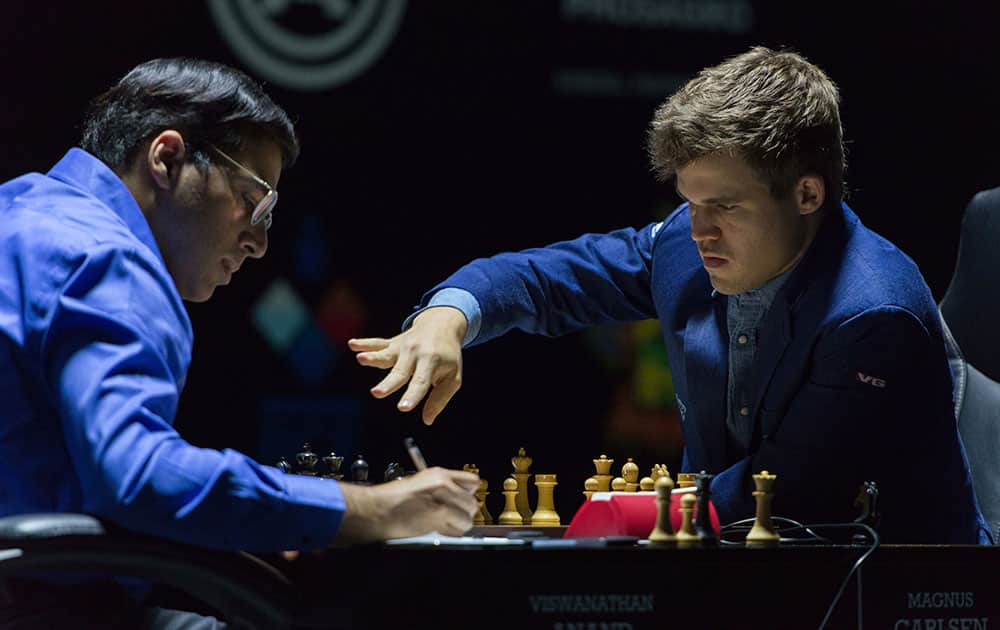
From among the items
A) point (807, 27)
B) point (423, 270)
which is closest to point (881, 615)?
point (423, 270)

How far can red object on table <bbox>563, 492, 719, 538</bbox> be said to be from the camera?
5.93 feet

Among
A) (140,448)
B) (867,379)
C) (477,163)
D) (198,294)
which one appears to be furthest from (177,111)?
(477,163)

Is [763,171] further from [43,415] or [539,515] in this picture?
[43,415]

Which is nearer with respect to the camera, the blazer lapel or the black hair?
the black hair

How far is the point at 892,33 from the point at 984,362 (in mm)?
1442

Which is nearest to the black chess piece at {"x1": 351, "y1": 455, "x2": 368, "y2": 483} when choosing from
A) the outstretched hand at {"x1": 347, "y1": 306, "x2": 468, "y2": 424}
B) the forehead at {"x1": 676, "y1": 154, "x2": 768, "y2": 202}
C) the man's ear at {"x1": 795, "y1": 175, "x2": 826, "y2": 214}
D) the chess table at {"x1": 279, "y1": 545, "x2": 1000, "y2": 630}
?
the outstretched hand at {"x1": 347, "y1": 306, "x2": 468, "y2": 424}

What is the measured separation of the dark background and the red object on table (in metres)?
1.84

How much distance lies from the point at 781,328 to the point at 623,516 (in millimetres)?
641

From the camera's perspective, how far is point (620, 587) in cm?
154

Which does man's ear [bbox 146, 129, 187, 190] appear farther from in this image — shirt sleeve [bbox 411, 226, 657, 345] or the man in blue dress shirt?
shirt sleeve [bbox 411, 226, 657, 345]

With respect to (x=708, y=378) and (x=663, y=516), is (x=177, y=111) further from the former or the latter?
(x=708, y=378)

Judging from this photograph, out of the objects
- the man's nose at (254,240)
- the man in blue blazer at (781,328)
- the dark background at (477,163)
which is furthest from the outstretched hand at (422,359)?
the dark background at (477,163)

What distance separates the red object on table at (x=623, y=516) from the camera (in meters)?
1.81

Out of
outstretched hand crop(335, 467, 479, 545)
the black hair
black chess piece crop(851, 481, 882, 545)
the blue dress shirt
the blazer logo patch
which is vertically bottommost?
black chess piece crop(851, 481, 882, 545)
